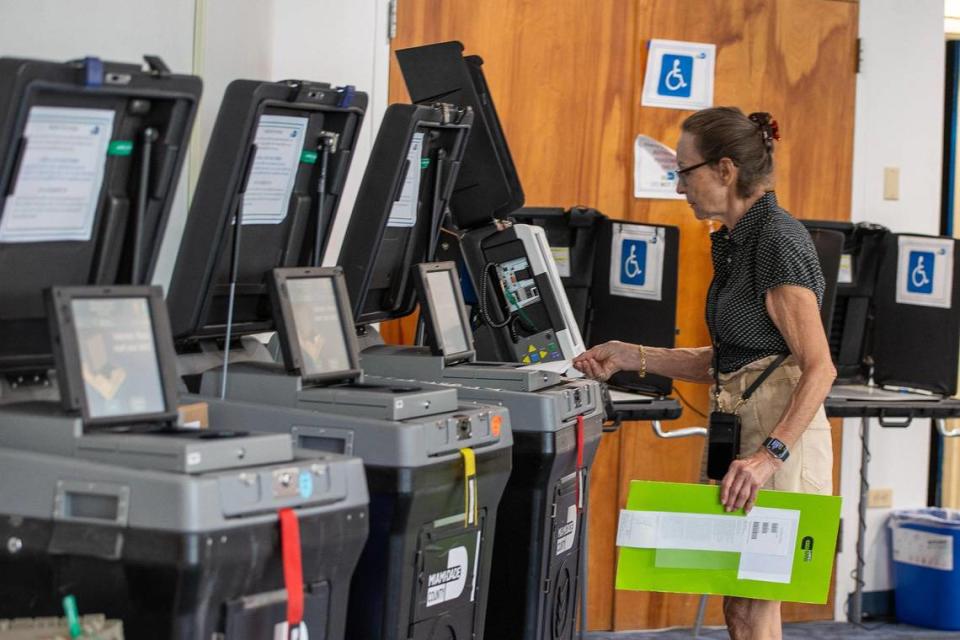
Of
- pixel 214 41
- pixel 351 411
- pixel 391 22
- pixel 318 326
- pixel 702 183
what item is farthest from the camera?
pixel 391 22

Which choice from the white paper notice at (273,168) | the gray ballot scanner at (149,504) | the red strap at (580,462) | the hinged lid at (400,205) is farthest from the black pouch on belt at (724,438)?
the gray ballot scanner at (149,504)

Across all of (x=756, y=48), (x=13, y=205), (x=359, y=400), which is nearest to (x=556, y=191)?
(x=756, y=48)

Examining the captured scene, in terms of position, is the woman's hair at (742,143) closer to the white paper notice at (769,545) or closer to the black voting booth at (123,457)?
the white paper notice at (769,545)

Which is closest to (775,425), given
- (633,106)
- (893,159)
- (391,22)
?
(391,22)

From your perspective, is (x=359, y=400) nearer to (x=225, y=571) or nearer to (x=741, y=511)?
→ (x=225, y=571)

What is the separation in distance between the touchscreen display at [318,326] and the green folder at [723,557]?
68 cm

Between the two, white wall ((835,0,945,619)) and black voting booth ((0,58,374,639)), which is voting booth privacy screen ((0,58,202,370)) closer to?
black voting booth ((0,58,374,639))

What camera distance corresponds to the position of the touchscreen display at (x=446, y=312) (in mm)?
3113

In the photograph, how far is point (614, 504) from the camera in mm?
4906

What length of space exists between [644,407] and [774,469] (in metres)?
1.21

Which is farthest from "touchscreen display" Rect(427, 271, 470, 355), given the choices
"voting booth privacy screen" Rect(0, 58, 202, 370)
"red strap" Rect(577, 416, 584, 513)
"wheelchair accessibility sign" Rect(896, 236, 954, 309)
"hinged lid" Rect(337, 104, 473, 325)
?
"wheelchair accessibility sign" Rect(896, 236, 954, 309)

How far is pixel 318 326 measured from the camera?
2611 millimetres

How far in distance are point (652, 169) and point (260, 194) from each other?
2.46 m

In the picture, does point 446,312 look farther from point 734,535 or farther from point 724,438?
point 734,535
